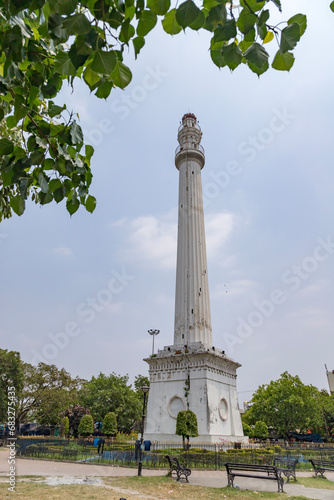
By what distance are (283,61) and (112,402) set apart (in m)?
45.1

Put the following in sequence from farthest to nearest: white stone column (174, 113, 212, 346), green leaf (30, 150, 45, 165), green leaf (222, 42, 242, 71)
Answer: white stone column (174, 113, 212, 346)
green leaf (30, 150, 45, 165)
green leaf (222, 42, 242, 71)

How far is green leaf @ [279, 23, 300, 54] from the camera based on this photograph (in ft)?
6.97

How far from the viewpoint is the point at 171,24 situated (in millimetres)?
2268

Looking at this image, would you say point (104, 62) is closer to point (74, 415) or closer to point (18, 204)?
point (18, 204)

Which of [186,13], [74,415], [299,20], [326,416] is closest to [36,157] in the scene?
[186,13]

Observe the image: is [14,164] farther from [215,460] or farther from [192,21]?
[215,460]

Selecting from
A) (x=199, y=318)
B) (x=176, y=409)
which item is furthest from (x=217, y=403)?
(x=199, y=318)

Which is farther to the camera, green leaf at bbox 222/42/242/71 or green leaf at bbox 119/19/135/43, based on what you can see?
green leaf at bbox 222/42/242/71

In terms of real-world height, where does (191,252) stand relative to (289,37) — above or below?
above

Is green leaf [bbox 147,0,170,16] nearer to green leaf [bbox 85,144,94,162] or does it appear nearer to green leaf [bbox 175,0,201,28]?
green leaf [bbox 175,0,201,28]

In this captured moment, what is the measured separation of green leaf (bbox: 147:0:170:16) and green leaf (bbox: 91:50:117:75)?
16.2 inches

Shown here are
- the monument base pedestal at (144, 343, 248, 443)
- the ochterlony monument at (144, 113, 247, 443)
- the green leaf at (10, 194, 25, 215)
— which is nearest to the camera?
the green leaf at (10, 194, 25, 215)

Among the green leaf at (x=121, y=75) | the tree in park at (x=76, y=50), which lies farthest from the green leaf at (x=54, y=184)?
the green leaf at (x=121, y=75)

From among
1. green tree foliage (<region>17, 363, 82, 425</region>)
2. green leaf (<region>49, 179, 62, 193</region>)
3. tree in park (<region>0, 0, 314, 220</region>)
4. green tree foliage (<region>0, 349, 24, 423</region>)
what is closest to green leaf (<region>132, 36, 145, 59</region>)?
tree in park (<region>0, 0, 314, 220</region>)
